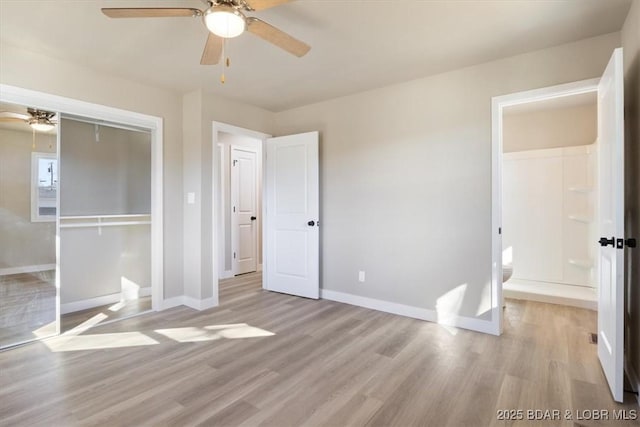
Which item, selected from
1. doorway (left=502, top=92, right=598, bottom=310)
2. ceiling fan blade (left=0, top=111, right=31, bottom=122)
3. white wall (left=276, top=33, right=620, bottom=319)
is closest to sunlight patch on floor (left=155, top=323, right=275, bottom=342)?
white wall (left=276, top=33, right=620, bottom=319)

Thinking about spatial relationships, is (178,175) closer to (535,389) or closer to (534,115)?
(535,389)

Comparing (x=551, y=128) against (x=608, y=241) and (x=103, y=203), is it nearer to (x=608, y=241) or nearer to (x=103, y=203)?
(x=608, y=241)

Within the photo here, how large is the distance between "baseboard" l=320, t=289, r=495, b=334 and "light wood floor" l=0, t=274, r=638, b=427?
0.34 ft

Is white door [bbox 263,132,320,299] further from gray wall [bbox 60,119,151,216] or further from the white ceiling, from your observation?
gray wall [bbox 60,119,151,216]

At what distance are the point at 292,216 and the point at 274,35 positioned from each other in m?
2.55

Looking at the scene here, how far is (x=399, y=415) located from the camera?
1.83 metres

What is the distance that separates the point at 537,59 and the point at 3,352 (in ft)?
16.8

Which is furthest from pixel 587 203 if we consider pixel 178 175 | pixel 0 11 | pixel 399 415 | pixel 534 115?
pixel 0 11

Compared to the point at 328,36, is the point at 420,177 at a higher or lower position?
lower

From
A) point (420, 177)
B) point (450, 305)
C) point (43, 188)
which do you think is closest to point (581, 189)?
point (420, 177)

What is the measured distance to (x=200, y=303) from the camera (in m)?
3.72

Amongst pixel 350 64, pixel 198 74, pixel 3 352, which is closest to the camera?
pixel 3 352

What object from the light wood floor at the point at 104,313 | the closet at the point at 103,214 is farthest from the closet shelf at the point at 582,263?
the closet at the point at 103,214

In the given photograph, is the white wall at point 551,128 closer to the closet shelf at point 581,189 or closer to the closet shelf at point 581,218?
the closet shelf at point 581,189
